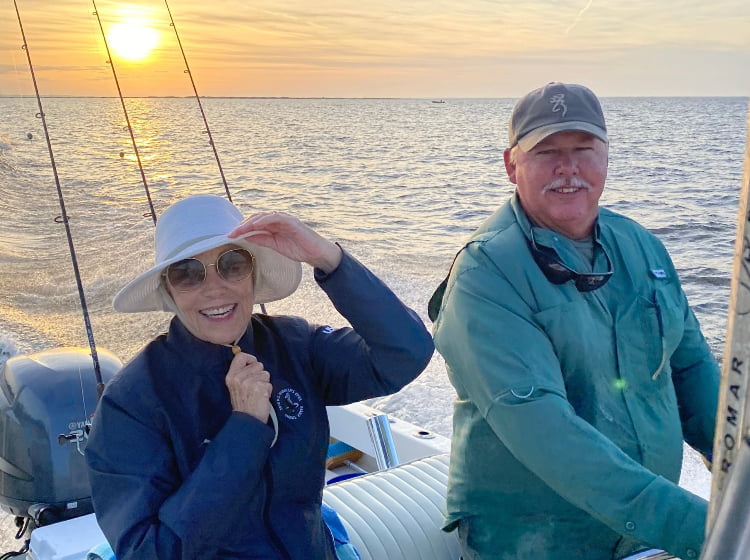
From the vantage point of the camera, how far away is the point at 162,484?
1.67 m

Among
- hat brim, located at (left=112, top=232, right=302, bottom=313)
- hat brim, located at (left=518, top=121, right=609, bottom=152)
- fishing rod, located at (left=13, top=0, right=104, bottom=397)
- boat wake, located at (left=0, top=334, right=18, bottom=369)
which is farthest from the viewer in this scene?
boat wake, located at (left=0, top=334, right=18, bottom=369)

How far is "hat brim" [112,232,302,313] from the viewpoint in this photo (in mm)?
1789

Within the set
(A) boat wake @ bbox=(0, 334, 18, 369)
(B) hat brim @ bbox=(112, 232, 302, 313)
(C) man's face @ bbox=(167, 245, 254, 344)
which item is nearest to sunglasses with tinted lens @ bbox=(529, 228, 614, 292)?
(B) hat brim @ bbox=(112, 232, 302, 313)

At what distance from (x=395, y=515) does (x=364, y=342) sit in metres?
0.67

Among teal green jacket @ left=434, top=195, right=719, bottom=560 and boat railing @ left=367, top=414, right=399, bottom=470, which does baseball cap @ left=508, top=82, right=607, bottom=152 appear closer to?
teal green jacket @ left=434, top=195, right=719, bottom=560

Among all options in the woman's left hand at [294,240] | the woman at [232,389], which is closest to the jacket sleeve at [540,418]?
the woman at [232,389]

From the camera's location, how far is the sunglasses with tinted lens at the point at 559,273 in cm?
184

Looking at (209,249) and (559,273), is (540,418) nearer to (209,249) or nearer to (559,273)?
(559,273)

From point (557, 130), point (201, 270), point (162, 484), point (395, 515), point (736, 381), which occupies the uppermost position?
point (557, 130)

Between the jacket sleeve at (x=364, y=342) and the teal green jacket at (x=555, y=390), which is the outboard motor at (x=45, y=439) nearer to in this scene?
A: the jacket sleeve at (x=364, y=342)

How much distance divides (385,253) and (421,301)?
3.63 meters

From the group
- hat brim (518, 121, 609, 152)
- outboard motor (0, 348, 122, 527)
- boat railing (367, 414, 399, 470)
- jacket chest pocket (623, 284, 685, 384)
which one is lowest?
boat railing (367, 414, 399, 470)

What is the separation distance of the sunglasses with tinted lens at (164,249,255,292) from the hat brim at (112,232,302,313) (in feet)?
0.07

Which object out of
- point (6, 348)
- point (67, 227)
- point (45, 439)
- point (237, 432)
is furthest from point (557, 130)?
point (6, 348)
